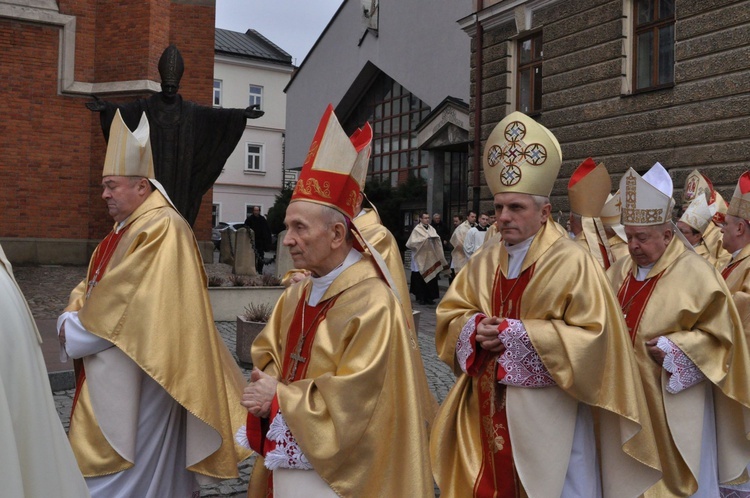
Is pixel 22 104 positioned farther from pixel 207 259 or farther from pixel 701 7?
pixel 701 7

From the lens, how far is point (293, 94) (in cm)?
4053

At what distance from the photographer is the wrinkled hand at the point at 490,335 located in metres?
3.91

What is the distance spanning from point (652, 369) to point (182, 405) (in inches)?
97.4

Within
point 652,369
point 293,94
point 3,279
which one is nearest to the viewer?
point 3,279

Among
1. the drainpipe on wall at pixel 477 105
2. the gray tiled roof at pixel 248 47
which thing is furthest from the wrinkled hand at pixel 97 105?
the gray tiled roof at pixel 248 47

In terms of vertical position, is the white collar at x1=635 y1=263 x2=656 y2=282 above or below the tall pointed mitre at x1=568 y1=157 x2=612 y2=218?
below

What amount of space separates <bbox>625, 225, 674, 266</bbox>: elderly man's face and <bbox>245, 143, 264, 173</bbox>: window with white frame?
159 ft

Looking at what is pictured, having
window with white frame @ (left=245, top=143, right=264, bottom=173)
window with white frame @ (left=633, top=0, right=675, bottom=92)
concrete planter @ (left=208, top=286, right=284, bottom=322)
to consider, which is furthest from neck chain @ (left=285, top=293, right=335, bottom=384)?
window with white frame @ (left=245, top=143, right=264, bottom=173)

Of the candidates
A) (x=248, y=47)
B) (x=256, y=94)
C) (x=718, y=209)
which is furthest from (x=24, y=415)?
(x=248, y=47)

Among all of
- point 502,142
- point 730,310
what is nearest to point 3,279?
point 502,142

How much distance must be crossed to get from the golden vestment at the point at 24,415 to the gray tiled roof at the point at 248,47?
4958cm

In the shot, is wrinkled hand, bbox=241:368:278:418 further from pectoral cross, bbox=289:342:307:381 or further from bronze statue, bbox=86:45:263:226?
bronze statue, bbox=86:45:263:226

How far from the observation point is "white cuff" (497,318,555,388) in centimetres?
383

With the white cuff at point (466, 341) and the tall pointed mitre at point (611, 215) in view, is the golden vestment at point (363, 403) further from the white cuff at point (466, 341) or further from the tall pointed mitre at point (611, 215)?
the tall pointed mitre at point (611, 215)
